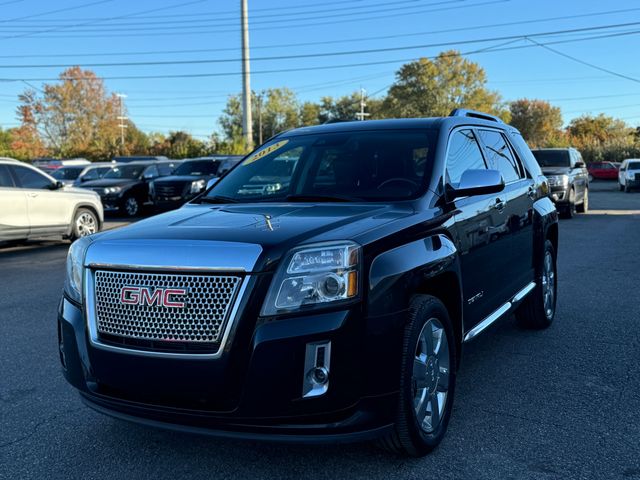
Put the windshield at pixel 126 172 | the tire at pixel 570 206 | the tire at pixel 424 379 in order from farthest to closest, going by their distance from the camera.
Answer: the windshield at pixel 126 172 < the tire at pixel 570 206 < the tire at pixel 424 379

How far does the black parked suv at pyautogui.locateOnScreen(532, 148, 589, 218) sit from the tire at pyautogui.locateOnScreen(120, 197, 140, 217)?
12114 millimetres

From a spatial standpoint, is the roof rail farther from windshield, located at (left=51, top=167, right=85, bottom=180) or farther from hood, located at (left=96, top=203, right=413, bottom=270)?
windshield, located at (left=51, top=167, right=85, bottom=180)

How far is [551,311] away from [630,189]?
30933 mm

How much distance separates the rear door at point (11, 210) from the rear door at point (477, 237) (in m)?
9.49

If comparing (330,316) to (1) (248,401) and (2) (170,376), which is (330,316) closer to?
(1) (248,401)

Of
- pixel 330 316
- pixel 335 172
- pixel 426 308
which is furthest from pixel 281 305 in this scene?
pixel 335 172

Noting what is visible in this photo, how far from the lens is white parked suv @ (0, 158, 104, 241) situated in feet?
38.7

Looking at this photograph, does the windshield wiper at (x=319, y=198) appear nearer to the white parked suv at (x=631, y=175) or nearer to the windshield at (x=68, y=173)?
the windshield at (x=68, y=173)

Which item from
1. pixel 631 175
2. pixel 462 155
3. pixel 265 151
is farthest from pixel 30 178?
pixel 631 175

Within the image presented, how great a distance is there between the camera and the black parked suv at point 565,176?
56.9 ft

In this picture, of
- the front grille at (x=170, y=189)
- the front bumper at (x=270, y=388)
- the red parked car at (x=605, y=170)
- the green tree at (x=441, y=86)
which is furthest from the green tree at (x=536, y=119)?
the front bumper at (x=270, y=388)

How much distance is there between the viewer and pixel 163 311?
119 inches

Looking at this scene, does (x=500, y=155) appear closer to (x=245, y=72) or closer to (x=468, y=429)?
(x=468, y=429)

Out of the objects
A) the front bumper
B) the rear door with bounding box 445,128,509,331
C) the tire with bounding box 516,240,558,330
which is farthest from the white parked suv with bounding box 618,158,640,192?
the front bumper
